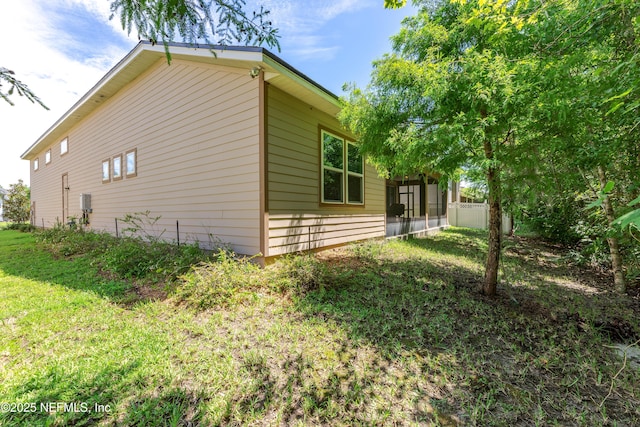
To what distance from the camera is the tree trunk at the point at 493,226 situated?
3.36 meters

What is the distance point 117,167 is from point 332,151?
6924mm

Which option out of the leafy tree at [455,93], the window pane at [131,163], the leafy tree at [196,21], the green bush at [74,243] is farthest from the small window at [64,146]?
the leafy tree at [455,93]

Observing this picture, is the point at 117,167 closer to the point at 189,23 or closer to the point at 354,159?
the point at 354,159

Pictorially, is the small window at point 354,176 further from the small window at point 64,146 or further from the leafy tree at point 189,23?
the small window at point 64,146

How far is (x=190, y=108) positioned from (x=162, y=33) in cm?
416

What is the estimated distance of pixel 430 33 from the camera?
3.35 metres

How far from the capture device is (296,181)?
5.45 m

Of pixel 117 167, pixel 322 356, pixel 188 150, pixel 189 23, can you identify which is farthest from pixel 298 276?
pixel 117 167

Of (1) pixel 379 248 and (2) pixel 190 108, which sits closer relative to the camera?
(2) pixel 190 108

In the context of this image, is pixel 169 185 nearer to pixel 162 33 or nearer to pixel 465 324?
pixel 162 33

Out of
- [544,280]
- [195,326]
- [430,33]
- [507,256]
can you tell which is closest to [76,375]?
[195,326]

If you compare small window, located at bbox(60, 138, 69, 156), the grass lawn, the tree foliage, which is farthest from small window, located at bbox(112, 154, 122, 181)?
the tree foliage

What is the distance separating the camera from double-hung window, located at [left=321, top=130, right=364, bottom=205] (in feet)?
20.8

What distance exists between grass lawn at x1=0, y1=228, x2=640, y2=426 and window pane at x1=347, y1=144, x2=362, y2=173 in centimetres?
367
